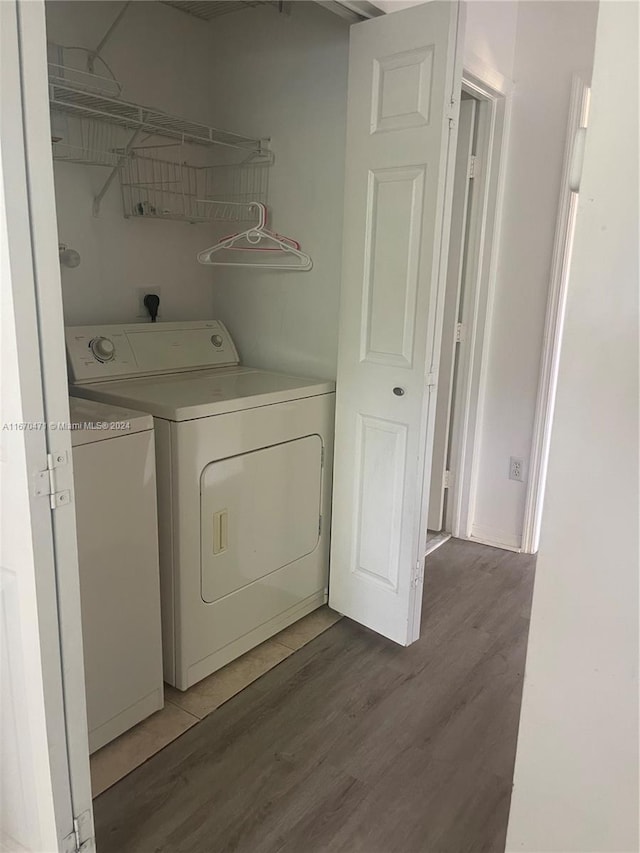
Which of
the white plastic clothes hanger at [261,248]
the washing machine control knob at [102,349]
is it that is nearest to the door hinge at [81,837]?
the washing machine control knob at [102,349]

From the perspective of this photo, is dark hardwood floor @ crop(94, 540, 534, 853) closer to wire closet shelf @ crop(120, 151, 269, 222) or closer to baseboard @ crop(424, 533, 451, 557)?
baseboard @ crop(424, 533, 451, 557)

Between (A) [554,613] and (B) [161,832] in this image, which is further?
(B) [161,832]

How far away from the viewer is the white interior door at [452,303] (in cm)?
290

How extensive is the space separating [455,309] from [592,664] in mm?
2565

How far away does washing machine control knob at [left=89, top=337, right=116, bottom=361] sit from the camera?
2250 millimetres

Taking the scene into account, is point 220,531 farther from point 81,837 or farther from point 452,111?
point 452,111

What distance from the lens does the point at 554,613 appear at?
71 cm

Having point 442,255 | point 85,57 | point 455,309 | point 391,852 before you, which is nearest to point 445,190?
point 442,255

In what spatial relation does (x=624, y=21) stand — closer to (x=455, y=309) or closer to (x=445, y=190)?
(x=445, y=190)

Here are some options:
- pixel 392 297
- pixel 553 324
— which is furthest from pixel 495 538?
pixel 392 297

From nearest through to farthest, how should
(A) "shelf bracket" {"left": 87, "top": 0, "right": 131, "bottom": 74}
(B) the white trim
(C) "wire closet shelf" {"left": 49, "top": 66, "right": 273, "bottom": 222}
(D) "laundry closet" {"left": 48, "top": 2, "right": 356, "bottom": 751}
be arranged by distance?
(D) "laundry closet" {"left": 48, "top": 2, "right": 356, "bottom": 751}, (C) "wire closet shelf" {"left": 49, "top": 66, "right": 273, "bottom": 222}, (A) "shelf bracket" {"left": 87, "top": 0, "right": 131, "bottom": 74}, (B) the white trim

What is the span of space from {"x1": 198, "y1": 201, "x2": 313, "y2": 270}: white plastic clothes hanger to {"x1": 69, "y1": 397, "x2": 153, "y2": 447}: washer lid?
1.02 m

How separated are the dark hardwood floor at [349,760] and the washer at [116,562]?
21 centimetres

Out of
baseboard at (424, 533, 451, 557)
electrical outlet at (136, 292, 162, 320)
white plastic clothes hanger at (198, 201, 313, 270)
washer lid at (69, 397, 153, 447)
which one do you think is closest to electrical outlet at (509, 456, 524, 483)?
baseboard at (424, 533, 451, 557)
